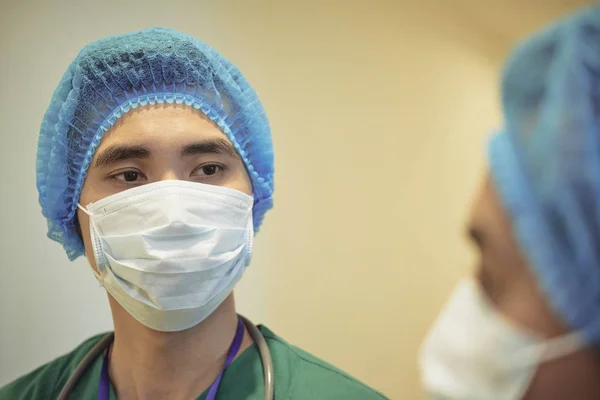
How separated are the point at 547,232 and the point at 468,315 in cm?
19

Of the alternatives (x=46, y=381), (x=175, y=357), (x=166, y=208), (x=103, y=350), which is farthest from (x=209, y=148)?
(x=46, y=381)

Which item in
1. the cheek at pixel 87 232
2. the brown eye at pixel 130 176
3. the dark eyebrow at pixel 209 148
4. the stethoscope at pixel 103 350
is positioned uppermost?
the dark eyebrow at pixel 209 148

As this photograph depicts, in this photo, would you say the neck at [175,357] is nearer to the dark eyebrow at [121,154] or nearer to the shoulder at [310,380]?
the shoulder at [310,380]

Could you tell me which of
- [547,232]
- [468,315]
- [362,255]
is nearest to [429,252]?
[362,255]

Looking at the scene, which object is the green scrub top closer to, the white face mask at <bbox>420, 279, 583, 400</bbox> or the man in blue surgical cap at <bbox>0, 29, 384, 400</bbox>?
the man in blue surgical cap at <bbox>0, 29, 384, 400</bbox>

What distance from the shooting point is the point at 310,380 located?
0.94m

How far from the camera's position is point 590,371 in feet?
1.58

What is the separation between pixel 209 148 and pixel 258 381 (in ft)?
1.73

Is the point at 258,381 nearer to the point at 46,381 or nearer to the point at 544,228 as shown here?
the point at 46,381

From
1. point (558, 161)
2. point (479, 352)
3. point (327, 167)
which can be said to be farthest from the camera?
point (327, 167)

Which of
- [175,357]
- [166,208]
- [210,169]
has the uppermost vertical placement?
[210,169]

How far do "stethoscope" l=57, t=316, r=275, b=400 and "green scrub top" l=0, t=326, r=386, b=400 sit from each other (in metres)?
0.02

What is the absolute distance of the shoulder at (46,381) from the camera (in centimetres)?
104

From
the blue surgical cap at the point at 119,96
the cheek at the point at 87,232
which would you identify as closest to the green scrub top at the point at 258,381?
the cheek at the point at 87,232
